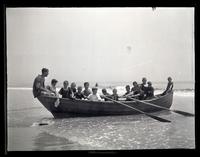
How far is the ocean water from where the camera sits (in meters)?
2.90

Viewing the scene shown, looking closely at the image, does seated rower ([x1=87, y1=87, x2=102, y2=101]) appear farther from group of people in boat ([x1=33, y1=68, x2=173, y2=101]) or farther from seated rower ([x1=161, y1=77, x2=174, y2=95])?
seated rower ([x1=161, y1=77, x2=174, y2=95])

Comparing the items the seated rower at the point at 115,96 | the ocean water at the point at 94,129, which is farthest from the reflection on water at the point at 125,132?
the seated rower at the point at 115,96

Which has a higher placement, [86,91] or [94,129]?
[86,91]

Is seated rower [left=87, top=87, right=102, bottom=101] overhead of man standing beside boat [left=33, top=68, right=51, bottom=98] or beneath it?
beneath

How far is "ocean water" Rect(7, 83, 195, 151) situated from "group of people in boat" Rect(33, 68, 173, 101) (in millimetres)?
53

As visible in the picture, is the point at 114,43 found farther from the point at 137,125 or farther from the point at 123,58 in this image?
the point at 137,125

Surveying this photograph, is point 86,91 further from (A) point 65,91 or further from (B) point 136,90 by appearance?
(B) point 136,90

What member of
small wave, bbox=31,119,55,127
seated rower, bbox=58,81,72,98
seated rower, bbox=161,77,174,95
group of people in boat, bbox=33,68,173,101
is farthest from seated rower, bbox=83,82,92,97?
seated rower, bbox=161,77,174,95

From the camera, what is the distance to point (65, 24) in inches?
115

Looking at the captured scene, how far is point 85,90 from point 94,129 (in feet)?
0.97

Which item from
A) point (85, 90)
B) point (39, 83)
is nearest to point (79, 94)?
point (85, 90)

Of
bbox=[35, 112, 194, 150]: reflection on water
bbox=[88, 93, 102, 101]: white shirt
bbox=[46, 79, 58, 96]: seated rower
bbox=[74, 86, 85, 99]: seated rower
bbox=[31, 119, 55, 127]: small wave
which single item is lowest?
bbox=[35, 112, 194, 150]: reflection on water

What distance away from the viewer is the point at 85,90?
2936mm
